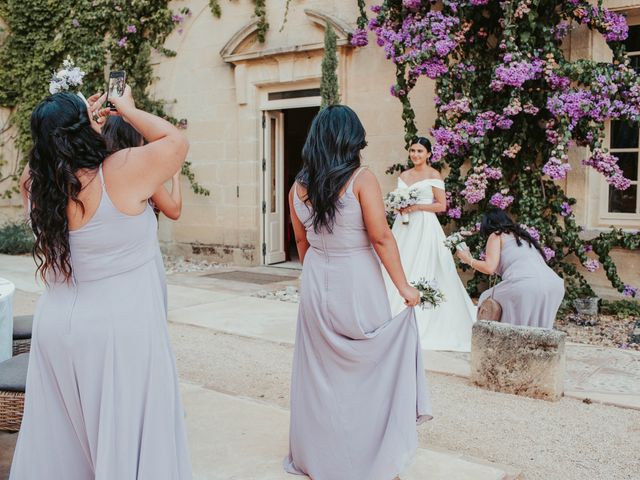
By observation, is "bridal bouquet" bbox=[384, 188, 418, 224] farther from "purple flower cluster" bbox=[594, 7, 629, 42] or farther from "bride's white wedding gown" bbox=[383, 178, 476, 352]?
"purple flower cluster" bbox=[594, 7, 629, 42]

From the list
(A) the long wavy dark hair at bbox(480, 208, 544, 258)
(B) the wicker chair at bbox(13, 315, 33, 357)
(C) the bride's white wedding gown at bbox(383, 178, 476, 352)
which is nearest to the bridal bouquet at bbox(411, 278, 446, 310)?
(A) the long wavy dark hair at bbox(480, 208, 544, 258)

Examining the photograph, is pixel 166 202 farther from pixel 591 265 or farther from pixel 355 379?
pixel 591 265

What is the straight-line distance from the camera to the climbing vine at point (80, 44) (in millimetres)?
11766

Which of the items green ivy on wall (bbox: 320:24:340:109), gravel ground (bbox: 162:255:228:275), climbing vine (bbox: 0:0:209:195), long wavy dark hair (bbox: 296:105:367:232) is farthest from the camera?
climbing vine (bbox: 0:0:209:195)

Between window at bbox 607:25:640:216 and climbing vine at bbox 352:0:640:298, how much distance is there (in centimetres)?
29

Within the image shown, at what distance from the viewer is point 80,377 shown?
221 cm

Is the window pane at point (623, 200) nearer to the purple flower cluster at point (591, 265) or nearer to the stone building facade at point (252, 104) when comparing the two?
the purple flower cluster at point (591, 265)

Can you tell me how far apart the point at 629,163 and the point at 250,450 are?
20.1ft

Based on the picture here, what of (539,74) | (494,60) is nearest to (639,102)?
(539,74)

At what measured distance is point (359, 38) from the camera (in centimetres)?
916

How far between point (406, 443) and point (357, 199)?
A: 1.11 m

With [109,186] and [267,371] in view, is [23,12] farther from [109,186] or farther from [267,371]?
[109,186]

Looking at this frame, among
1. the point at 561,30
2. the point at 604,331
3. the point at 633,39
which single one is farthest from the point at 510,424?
the point at 633,39

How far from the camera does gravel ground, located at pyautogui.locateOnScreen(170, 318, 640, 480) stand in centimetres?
354
